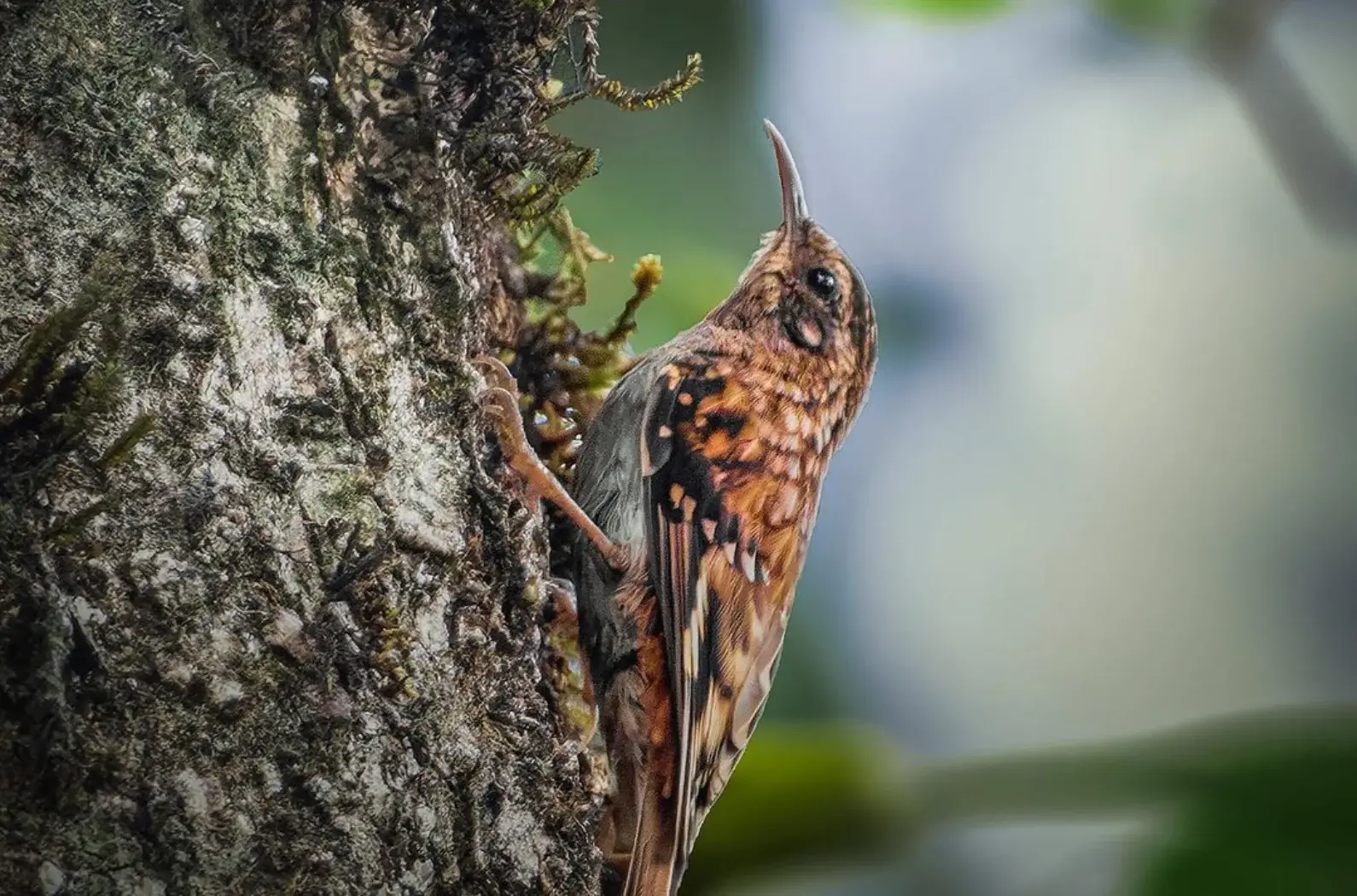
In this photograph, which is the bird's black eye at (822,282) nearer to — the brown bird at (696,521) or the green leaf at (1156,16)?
the brown bird at (696,521)

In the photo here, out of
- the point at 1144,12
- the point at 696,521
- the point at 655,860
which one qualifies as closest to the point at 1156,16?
the point at 1144,12

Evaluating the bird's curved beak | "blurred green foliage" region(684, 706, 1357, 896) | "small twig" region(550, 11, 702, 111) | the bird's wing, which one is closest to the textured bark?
"small twig" region(550, 11, 702, 111)

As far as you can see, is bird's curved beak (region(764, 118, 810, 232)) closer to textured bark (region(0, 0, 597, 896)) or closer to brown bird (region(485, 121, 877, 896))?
brown bird (region(485, 121, 877, 896))

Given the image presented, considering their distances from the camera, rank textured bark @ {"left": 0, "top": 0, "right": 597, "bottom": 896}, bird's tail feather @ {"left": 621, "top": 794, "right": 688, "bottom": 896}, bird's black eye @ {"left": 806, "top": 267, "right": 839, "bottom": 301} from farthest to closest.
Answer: bird's black eye @ {"left": 806, "top": 267, "right": 839, "bottom": 301}
bird's tail feather @ {"left": 621, "top": 794, "right": 688, "bottom": 896}
textured bark @ {"left": 0, "top": 0, "right": 597, "bottom": 896}

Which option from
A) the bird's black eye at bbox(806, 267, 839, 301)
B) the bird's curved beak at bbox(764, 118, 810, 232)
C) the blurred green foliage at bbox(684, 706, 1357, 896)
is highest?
the bird's curved beak at bbox(764, 118, 810, 232)

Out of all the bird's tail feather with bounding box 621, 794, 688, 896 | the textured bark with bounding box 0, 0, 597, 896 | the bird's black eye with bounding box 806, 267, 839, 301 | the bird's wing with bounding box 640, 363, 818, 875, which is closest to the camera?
the textured bark with bounding box 0, 0, 597, 896

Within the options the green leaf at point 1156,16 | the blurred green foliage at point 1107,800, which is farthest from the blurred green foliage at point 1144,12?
the blurred green foliage at point 1107,800
